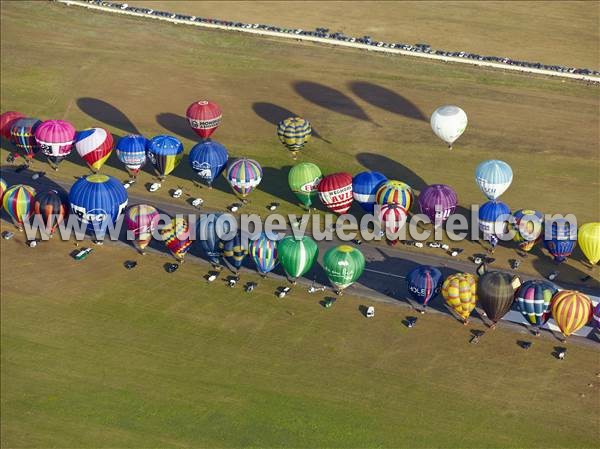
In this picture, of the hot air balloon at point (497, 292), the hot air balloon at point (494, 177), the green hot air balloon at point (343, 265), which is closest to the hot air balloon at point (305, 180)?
the green hot air balloon at point (343, 265)

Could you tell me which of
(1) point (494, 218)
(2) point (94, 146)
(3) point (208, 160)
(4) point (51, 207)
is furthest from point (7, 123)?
(1) point (494, 218)

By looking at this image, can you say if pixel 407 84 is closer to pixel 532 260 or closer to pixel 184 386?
pixel 532 260

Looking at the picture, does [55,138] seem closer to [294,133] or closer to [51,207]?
[51,207]

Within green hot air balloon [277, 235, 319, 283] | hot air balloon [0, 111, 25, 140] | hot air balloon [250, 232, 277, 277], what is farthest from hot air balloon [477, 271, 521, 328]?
hot air balloon [0, 111, 25, 140]

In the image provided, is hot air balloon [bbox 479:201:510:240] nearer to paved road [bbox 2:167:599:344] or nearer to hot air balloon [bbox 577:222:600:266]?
paved road [bbox 2:167:599:344]

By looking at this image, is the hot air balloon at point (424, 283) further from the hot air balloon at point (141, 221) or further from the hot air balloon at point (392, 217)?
the hot air balloon at point (141, 221)
